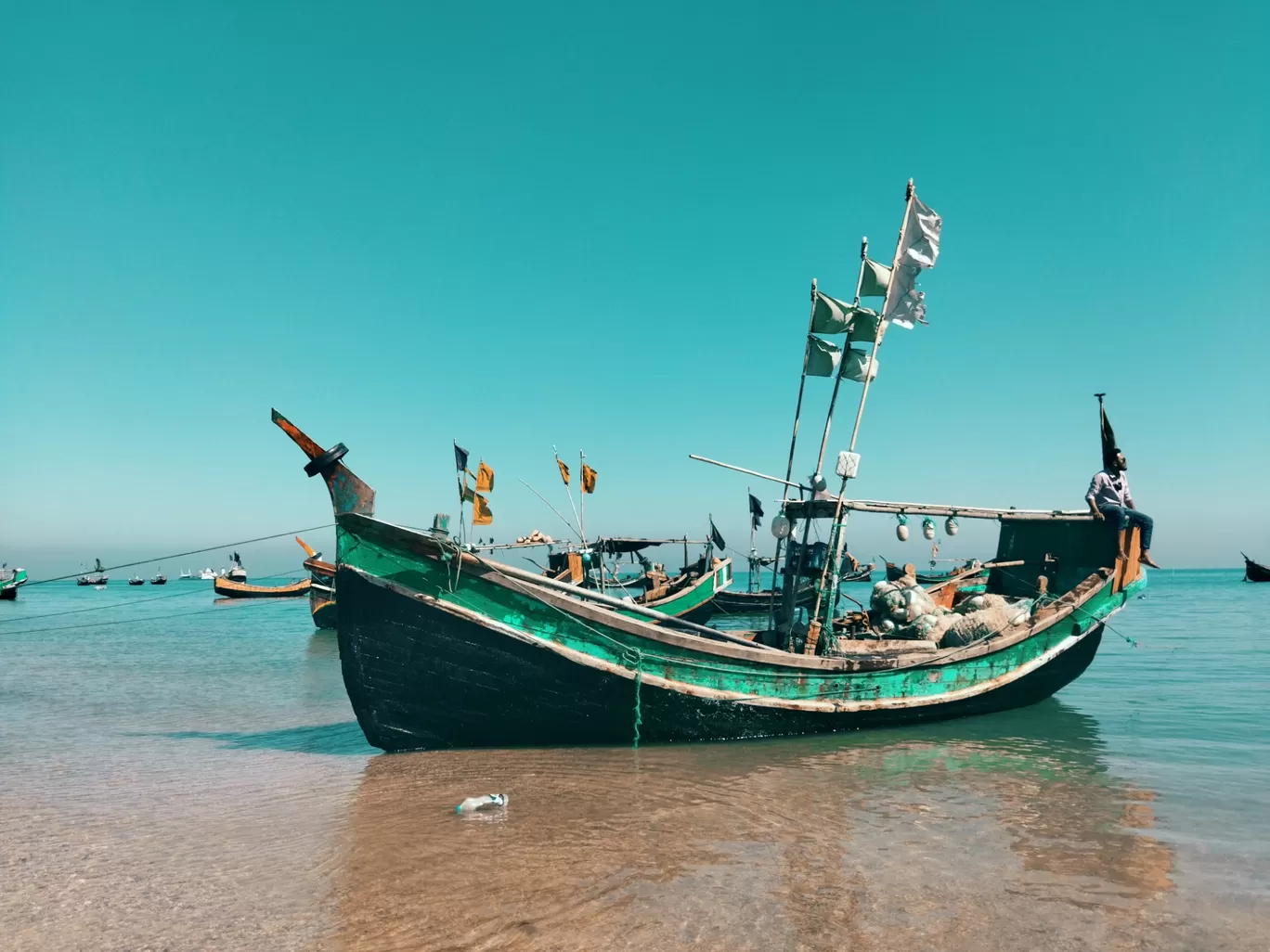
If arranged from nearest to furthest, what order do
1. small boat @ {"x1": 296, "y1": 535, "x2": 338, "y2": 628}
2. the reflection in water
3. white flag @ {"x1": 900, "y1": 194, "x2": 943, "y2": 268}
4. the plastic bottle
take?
the reflection in water, the plastic bottle, white flag @ {"x1": 900, "y1": 194, "x2": 943, "y2": 268}, small boat @ {"x1": 296, "y1": 535, "x2": 338, "y2": 628}

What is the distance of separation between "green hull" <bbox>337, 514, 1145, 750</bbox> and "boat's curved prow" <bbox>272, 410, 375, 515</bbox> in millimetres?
202

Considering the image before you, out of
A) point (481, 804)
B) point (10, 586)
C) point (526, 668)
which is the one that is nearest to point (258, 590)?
point (10, 586)

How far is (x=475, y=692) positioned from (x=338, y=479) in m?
3.05

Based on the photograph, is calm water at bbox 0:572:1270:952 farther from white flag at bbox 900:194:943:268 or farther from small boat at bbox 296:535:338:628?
small boat at bbox 296:535:338:628

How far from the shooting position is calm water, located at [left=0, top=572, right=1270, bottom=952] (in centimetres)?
526

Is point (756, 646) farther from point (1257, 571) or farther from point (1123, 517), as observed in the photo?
point (1257, 571)

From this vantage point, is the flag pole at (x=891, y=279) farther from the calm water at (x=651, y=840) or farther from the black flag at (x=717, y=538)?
the black flag at (x=717, y=538)

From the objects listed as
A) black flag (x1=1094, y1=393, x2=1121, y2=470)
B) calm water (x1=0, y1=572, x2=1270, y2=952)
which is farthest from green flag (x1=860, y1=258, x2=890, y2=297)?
calm water (x1=0, y1=572, x2=1270, y2=952)

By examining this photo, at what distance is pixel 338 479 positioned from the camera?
8.92m

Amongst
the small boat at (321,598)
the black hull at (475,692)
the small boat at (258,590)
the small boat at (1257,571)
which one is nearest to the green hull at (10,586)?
the small boat at (258,590)

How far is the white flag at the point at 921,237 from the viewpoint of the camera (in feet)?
42.1

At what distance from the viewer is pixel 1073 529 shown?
1443cm

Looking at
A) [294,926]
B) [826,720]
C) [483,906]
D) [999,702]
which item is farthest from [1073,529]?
[294,926]

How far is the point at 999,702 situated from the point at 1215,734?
2.98 m
